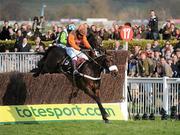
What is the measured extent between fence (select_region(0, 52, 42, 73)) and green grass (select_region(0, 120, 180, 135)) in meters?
5.99

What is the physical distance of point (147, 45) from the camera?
25.2 m

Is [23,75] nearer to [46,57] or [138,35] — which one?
[46,57]

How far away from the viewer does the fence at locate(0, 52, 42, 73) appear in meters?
24.7

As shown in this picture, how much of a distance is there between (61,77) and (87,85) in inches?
48.3

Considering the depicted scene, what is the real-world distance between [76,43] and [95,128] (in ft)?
10.9

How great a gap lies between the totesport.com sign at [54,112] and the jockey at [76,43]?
1275mm

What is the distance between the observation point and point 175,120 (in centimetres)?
1969

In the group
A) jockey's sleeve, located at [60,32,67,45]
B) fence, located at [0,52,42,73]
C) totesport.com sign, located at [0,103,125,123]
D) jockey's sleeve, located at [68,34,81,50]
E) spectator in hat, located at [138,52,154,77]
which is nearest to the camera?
totesport.com sign, located at [0,103,125,123]

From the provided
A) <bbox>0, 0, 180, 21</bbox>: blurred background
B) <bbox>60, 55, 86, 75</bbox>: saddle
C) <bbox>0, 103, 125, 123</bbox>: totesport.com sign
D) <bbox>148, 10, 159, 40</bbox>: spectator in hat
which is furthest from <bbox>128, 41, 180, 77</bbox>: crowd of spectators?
<bbox>0, 0, 180, 21</bbox>: blurred background

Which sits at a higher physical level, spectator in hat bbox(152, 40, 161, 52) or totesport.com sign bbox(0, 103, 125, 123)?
spectator in hat bbox(152, 40, 161, 52)

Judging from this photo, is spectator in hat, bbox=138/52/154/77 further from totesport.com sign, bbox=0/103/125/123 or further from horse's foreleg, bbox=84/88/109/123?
horse's foreleg, bbox=84/88/109/123

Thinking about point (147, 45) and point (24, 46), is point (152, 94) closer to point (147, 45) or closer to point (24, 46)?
point (147, 45)

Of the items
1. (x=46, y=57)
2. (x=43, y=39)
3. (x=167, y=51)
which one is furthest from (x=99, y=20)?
(x=46, y=57)

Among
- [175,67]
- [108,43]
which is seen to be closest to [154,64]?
[175,67]
